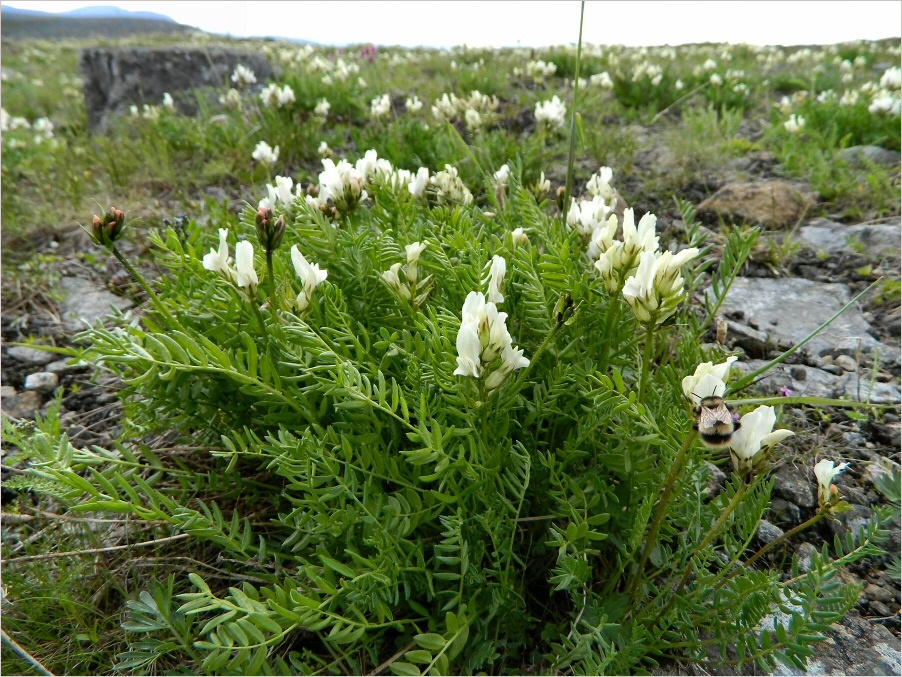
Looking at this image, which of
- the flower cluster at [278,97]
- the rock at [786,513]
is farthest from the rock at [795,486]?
the flower cluster at [278,97]

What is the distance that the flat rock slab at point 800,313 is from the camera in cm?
264

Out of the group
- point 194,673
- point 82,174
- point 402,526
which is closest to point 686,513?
point 402,526

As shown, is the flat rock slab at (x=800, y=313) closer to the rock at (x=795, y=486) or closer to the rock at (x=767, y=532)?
the rock at (x=795, y=486)

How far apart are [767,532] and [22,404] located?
300 centimetres

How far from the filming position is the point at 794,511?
1906mm

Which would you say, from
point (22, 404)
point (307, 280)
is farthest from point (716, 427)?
point (22, 404)

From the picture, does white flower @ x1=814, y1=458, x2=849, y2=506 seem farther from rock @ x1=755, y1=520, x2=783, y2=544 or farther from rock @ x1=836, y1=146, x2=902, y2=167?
rock @ x1=836, y1=146, x2=902, y2=167

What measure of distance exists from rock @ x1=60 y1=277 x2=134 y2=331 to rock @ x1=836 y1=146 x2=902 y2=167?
17.2 feet

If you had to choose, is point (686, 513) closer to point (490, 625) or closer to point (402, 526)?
point (490, 625)

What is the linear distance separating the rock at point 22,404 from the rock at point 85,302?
56cm

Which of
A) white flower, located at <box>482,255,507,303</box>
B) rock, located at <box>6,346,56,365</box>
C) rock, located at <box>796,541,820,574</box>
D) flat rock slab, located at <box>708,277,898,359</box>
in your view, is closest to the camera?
white flower, located at <box>482,255,507,303</box>

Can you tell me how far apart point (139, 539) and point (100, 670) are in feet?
1.22

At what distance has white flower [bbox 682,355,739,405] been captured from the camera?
1178mm

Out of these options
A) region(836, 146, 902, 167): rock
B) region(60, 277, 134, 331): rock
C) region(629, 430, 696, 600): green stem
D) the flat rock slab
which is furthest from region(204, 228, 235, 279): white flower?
region(836, 146, 902, 167): rock
